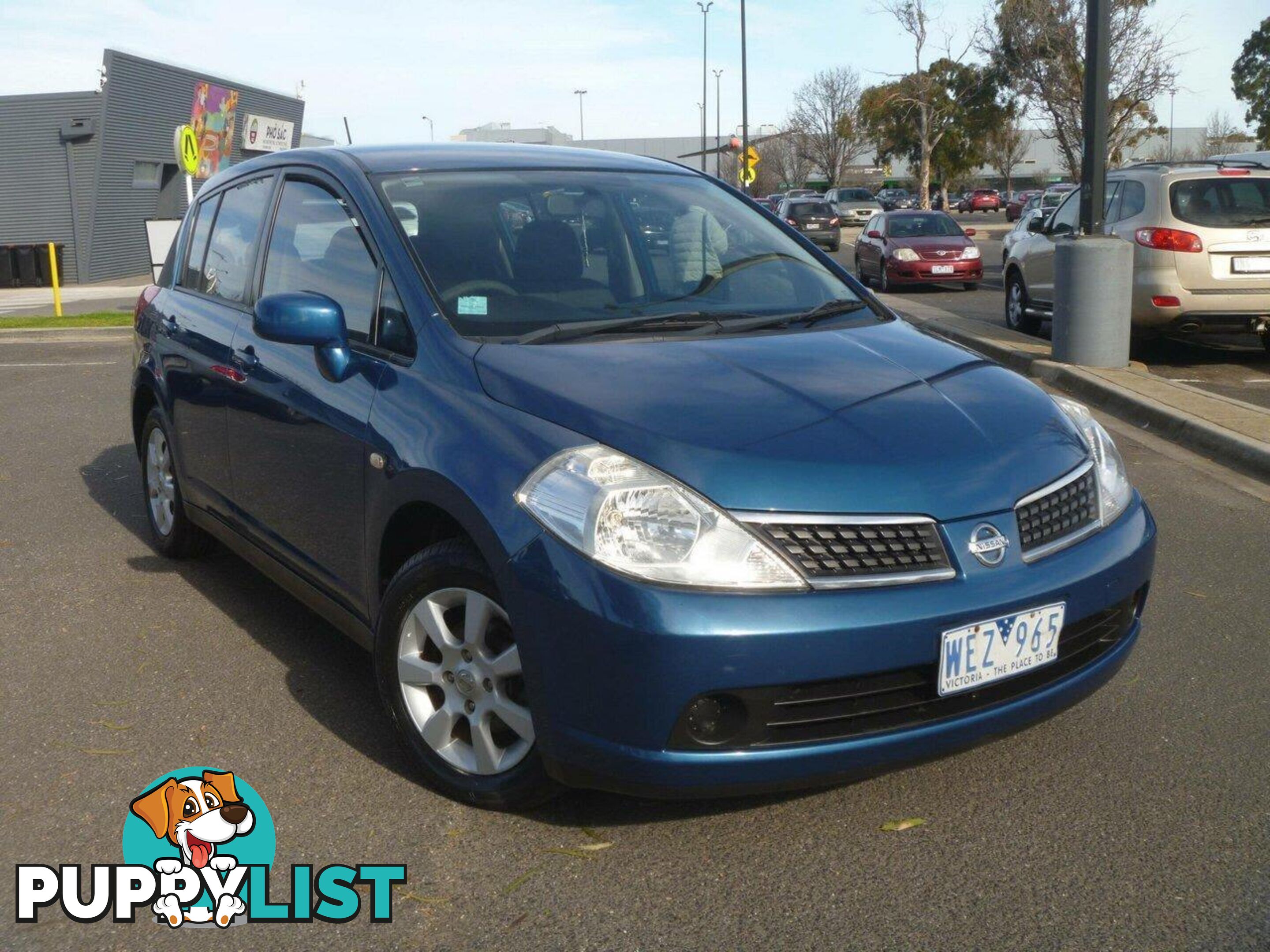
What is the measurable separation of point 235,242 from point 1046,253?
10.1 m

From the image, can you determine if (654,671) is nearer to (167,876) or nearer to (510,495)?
(510,495)

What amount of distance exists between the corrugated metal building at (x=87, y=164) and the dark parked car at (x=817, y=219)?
16612 mm

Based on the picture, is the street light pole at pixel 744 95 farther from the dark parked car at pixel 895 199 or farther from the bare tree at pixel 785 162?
the bare tree at pixel 785 162

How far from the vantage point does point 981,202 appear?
252 ft

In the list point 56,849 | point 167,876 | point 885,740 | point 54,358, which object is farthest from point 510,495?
point 54,358

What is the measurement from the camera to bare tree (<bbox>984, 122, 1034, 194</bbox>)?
236ft

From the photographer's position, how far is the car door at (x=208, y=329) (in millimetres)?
4711

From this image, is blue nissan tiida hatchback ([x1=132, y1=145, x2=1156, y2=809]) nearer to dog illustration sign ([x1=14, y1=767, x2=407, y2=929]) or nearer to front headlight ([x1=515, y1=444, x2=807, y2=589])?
front headlight ([x1=515, y1=444, x2=807, y2=589])

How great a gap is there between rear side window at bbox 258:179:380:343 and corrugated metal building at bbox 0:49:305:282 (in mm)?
24595

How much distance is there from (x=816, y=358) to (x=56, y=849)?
2.26m

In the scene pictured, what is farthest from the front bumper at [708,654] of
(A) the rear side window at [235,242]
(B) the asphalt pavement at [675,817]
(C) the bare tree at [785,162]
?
(C) the bare tree at [785,162]

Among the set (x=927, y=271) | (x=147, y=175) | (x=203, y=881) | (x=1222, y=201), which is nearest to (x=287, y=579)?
(x=203, y=881)

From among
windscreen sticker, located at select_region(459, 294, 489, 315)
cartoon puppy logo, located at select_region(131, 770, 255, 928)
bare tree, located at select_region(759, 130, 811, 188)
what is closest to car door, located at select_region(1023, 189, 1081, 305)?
windscreen sticker, located at select_region(459, 294, 489, 315)

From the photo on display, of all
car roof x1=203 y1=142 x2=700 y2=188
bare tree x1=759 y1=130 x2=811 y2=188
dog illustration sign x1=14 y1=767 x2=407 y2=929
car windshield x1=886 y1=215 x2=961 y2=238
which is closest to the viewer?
dog illustration sign x1=14 y1=767 x2=407 y2=929
